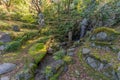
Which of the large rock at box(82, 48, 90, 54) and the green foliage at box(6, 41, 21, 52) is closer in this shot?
the large rock at box(82, 48, 90, 54)

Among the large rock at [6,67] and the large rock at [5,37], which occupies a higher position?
the large rock at [5,37]

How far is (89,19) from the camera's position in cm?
1191

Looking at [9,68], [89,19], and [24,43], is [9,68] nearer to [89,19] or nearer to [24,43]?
[24,43]

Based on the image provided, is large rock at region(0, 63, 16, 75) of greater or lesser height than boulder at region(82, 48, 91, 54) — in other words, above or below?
below

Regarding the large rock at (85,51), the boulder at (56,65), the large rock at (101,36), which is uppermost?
the large rock at (101,36)

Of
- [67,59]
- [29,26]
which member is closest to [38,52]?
[67,59]

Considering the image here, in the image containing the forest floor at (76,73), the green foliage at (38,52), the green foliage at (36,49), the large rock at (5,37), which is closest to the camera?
the forest floor at (76,73)

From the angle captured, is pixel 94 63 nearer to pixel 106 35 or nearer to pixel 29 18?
pixel 106 35

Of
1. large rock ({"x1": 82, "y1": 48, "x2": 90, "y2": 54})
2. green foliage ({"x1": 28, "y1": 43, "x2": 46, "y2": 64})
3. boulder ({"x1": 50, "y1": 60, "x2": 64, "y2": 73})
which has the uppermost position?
large rock ({"x1": 82, "y1": 48, "x2": 90, "y2": 54})

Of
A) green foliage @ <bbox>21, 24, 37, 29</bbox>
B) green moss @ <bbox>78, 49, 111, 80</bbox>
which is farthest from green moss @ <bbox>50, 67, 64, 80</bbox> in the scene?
green foliage @ <bbox>21, 24, 37, 29</bbox>

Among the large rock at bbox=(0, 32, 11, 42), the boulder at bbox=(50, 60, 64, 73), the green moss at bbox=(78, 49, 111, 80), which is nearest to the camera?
the green moss at bbox=(78, 49, 111, 80)

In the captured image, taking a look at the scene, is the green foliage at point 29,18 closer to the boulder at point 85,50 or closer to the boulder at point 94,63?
the boulder at point 85,50

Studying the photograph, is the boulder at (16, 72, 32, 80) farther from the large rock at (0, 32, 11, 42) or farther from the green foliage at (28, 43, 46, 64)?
the large rock at (0, 32, 11, 42)

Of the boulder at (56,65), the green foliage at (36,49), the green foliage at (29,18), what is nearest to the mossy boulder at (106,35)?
the boulder at (56,65)
